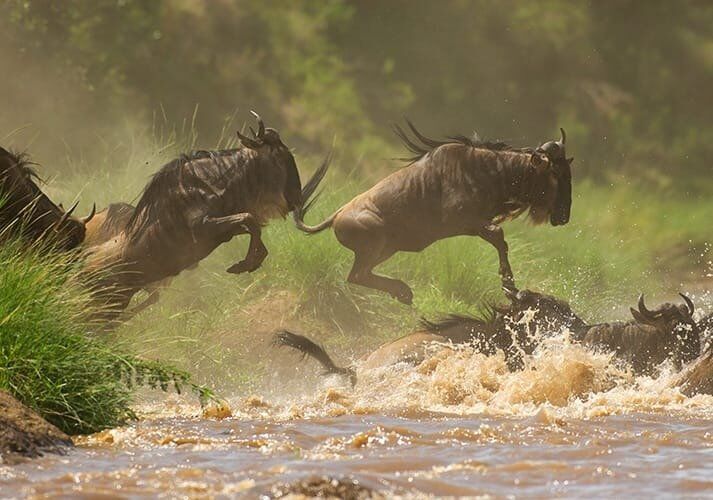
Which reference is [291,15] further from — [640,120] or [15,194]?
[15,194]

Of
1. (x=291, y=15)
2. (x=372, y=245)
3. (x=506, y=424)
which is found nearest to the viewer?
(x=506, y=424)

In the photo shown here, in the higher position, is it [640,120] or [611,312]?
[640,120]

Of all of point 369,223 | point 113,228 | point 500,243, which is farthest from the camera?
point 369,223

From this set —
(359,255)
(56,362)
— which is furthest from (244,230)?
(56,362)

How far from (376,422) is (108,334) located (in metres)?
1.62

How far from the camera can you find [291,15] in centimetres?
2272

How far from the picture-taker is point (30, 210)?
8.04 meters

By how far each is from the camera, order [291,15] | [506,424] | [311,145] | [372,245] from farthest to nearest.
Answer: [291,15]
[311,145]
[372,245]
[506,424]

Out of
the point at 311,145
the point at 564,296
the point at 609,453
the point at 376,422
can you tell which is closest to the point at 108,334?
the point at 376,422

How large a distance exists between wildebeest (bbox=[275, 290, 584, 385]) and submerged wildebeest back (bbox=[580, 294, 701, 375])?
0.40 meters

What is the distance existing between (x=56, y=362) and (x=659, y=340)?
12.9 ft

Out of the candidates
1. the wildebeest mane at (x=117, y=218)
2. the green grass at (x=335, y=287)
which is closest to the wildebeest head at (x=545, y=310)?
the green grass at (x=335, y=287)

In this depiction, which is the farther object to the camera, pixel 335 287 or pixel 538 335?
pixel 335 287

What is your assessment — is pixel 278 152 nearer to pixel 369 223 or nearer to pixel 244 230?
pixel 244 230
